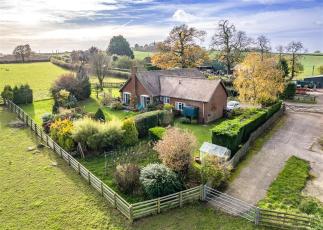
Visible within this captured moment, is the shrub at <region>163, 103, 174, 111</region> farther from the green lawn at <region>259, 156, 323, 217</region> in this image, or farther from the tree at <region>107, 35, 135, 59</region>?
the tree at <region>107, 35, 135, 59</region>

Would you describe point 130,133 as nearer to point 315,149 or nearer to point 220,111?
point 220,111

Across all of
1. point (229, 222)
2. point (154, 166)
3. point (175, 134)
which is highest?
point (175, 134)

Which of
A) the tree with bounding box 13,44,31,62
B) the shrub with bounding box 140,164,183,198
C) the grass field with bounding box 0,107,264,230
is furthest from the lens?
the tree with bounding box 13,44,31,62

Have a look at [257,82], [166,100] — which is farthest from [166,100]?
[257,82]

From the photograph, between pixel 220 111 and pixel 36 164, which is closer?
pixel 36 164

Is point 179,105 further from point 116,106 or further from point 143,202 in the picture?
point 143,202

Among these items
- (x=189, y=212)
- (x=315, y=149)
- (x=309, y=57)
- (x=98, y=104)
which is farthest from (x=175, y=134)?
(x=309, y=57)

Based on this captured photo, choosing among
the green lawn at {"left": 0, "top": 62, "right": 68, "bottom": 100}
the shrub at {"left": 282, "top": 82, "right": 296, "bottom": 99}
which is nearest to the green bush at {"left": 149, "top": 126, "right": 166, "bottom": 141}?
the shrub at {"left": 282, "top": 82, "right": 296, "bottom": 99}
